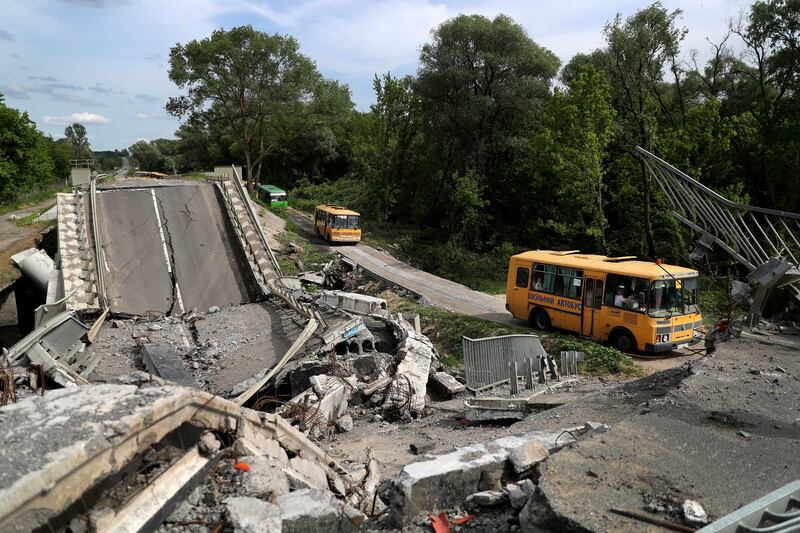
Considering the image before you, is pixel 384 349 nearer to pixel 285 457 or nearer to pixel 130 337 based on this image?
pixel 130 337

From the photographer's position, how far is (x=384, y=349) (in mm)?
14836

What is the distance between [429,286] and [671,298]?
11.8 m

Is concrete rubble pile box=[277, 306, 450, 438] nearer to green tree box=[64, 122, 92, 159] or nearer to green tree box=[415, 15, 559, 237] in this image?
green tree box=[415, 15, 559, 237]

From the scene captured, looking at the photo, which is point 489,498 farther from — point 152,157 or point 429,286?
point 152,157

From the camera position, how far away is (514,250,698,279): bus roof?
15148mm

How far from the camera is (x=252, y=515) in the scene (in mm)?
4500

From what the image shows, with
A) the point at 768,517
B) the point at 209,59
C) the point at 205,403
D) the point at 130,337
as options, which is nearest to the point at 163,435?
the point at 205,403

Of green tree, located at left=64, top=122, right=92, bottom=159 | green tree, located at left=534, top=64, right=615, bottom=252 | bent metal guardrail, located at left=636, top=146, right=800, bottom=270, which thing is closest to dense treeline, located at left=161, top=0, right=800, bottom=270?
green tree, located at left=534, top=64, right=615, bottom=252

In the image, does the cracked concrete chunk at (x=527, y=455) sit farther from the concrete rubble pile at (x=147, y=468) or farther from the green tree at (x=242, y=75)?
the green tree at (x=242, y=75)

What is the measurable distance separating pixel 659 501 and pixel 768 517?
844mm

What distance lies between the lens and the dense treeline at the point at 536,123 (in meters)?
29.6

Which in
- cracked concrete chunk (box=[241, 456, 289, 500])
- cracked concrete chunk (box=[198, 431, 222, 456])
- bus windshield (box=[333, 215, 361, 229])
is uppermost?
bus windshield (box=[333, 215, 361, 229])

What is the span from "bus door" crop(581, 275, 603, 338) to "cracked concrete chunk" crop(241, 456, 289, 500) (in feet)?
41.3

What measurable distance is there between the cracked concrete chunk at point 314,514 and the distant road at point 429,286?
15041mm
